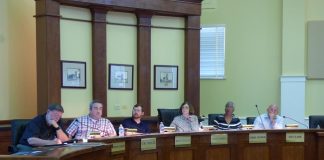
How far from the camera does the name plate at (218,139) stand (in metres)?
5.88

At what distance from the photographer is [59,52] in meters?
6.46

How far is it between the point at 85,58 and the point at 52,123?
7.16ft

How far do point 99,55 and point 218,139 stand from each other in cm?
212

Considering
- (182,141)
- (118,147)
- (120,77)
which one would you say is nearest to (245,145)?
(182,141)

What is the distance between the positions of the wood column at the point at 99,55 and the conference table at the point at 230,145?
1.75 m

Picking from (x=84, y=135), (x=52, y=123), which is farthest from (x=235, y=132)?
(x=52, y=123)

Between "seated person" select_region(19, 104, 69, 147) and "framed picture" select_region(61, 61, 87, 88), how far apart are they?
162 cm

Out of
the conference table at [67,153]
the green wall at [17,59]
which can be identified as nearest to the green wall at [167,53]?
the green wall at [17,59]

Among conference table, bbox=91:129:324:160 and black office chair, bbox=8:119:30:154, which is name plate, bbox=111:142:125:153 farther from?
black office chair, bbox=8:119:30:154

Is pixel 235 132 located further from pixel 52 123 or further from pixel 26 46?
pixel 26 46

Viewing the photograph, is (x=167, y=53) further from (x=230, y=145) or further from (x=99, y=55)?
(x=230, y=145)

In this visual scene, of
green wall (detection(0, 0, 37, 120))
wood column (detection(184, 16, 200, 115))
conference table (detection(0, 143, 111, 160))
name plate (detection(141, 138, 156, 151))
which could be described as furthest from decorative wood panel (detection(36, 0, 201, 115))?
conference table (detection(0, 143, 111, 160))

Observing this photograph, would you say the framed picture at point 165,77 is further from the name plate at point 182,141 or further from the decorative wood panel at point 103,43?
the name plate at point 182,141

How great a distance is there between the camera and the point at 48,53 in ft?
20.7
